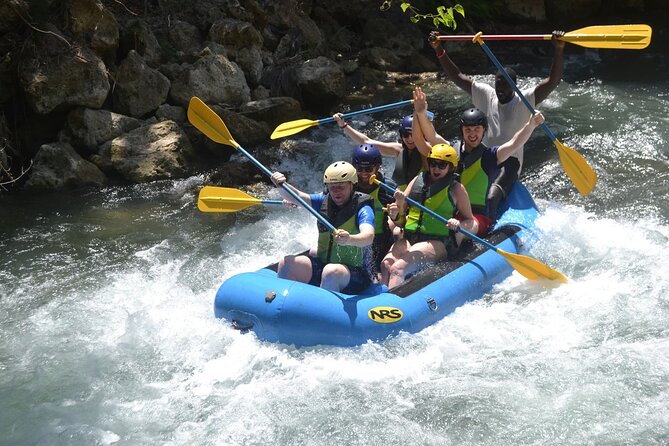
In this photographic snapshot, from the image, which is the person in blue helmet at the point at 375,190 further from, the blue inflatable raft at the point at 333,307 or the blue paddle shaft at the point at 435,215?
the blue inflatable raft at the point at 333,307

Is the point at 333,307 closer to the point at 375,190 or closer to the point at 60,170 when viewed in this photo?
the point at 375,190

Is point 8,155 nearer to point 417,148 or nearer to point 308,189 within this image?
point 308,189

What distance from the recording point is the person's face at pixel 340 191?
4.68 metres

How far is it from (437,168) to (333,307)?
1.24 metres

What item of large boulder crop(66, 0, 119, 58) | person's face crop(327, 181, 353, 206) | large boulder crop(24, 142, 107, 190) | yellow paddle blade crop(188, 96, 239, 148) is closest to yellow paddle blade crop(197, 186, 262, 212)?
yellow paddle blade crop(188, 96, 239, 148)

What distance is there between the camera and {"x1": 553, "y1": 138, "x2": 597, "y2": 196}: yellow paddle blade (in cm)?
623

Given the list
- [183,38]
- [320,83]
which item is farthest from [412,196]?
[183,38]

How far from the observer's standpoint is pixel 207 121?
231 inches

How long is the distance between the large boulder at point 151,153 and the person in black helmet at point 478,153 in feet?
10.6

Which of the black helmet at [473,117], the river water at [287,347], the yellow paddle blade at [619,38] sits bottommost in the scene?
the river water at [287,347]

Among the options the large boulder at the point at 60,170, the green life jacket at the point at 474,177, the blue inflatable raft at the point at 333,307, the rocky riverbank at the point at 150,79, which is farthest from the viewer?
the rocky riverbank at the point at 150,79

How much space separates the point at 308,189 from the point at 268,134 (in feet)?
3.05

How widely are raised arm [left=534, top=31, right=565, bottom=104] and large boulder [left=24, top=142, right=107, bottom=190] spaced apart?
4.26 m

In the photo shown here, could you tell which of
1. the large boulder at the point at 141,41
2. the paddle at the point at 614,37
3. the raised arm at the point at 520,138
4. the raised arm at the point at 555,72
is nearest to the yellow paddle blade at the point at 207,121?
the raised arm at the point at 520,138
